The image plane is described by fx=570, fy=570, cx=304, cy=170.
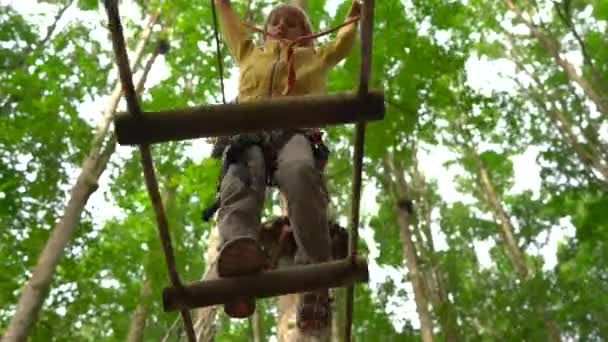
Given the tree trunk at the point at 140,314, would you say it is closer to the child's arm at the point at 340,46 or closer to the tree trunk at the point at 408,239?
the tree trunk at the point at 408,239

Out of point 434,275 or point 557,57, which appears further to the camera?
point 557,57

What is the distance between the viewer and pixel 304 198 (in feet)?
8.04

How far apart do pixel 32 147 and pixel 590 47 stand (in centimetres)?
1200

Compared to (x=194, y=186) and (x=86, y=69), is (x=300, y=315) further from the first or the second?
(x=86, y=69)

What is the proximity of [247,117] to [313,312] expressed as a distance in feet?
5.28

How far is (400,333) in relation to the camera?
11141 millimetres

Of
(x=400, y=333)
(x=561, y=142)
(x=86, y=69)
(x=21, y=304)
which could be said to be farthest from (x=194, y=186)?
(x=561, y=142)

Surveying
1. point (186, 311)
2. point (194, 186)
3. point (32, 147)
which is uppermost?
point (32, 147)

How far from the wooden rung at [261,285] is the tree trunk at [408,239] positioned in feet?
22.6

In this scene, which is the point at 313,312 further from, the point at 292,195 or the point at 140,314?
the point at 140,314

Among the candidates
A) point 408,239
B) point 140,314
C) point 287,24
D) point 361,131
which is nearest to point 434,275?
point 408,239

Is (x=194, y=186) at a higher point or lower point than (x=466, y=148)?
lower

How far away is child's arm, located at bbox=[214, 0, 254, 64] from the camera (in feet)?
9.92

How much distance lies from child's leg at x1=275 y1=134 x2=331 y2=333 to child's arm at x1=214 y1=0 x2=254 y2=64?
0.67m
